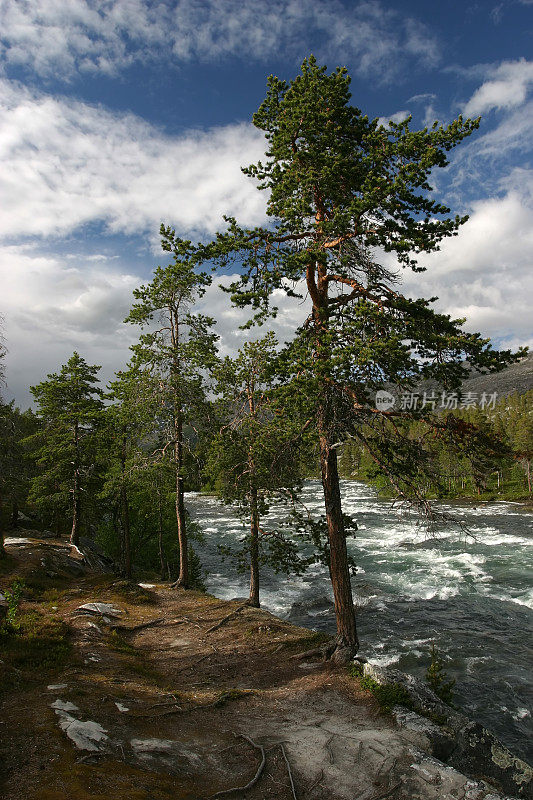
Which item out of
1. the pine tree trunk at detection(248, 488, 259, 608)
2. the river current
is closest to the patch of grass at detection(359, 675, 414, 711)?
the river current

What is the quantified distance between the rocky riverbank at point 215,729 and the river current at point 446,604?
3909 millimetres

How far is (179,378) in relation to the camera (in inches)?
744

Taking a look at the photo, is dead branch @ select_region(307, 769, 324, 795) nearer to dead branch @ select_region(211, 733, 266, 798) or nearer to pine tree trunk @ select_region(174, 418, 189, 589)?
dead branch @ select_region(211, 733, 266, 798)

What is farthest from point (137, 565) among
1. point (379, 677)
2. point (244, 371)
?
point (379, 677)

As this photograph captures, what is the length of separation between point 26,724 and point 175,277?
1564cm

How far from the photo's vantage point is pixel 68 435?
1105 inches

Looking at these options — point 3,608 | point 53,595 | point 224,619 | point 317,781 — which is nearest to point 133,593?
point 53,595

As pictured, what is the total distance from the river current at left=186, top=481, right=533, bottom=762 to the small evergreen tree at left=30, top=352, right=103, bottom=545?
11431 millimetres

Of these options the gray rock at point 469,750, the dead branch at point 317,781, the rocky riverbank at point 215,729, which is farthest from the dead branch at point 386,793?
A: the gray rock at point 469,750

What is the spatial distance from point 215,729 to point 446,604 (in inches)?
803

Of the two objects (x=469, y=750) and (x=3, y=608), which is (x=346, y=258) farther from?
(x=3, y=608)

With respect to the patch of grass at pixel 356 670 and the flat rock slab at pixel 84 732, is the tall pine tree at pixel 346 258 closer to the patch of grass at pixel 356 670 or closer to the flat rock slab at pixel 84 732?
the patch of grass at pixel 356 670

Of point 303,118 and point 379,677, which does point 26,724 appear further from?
point 303,118

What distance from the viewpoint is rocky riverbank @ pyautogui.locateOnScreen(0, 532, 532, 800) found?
622 centimetres
